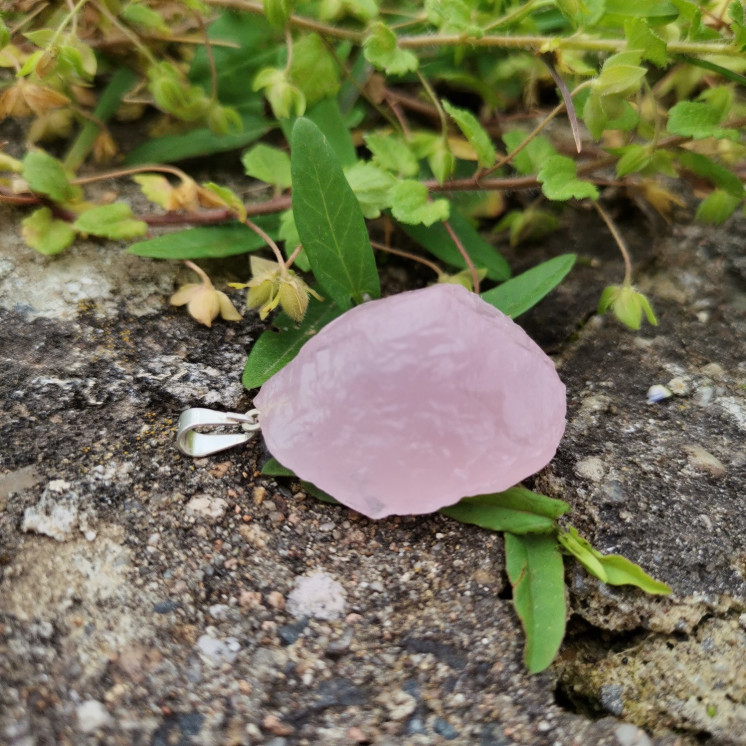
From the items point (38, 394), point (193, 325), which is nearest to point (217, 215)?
point (193, 325)

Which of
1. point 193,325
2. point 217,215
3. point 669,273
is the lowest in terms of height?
point 669,273

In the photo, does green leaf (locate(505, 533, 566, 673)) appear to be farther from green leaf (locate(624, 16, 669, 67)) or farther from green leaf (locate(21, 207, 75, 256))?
green leaf (locate(21, 207, 75, 256))

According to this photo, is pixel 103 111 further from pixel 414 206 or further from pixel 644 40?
pixel 644 40

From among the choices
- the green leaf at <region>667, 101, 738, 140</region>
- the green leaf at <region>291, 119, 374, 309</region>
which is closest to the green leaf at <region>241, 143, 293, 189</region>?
the green leaf at <region>291, 119, 374, 309</region>

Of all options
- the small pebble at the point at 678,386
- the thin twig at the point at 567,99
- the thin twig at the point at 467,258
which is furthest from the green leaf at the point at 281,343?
the small pebble at the point at 678,386

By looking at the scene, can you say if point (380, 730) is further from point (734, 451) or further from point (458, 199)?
point (458, 199)

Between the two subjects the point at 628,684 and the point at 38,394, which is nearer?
the point at 628,684
